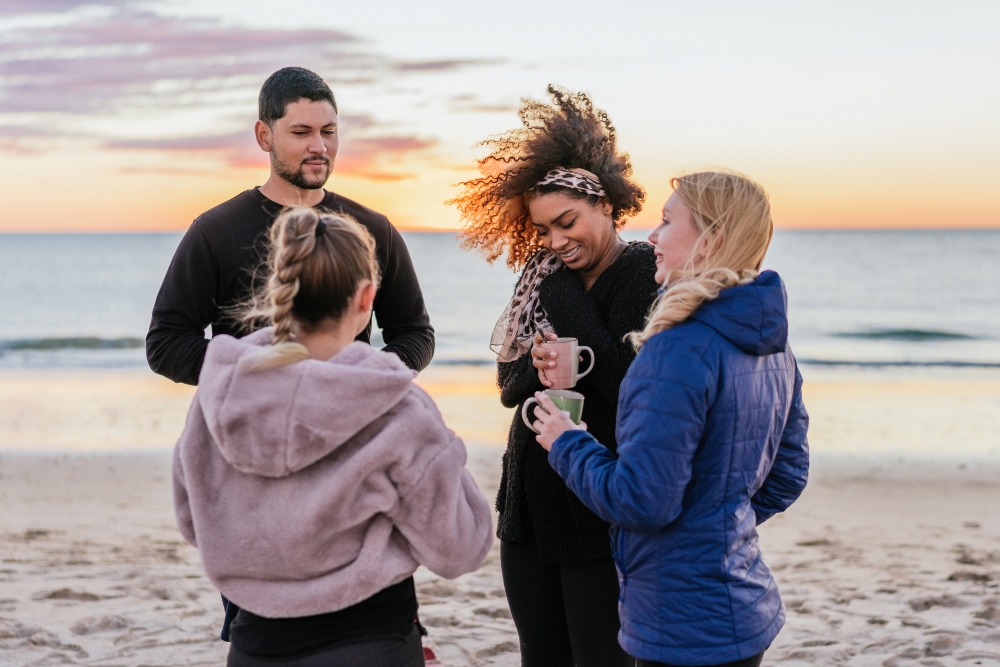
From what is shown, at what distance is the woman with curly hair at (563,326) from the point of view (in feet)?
8.07

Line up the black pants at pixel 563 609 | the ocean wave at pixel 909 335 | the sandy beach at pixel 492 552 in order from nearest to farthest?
the black pants at pixel 563 609 → the sandy beach at pixel 492 552 → the ocean wave at pixel 909 335

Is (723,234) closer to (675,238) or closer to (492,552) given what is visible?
(675,238)

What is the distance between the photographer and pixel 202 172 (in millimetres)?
27828

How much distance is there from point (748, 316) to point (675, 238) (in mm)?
256

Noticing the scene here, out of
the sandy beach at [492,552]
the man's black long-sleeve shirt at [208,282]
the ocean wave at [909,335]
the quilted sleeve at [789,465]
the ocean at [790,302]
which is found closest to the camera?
the quilted sleeve at [789,465]

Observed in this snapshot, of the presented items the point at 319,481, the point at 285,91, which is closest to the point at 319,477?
the point at 319,481

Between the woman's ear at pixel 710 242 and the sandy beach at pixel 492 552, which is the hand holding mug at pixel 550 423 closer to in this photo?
the woman's ear at pixel 710 242

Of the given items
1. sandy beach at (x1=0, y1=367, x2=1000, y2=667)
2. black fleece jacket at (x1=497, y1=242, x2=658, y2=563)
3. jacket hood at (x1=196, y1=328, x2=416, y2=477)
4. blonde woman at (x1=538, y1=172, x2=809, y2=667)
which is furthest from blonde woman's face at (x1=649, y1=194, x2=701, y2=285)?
sandy beach at (x1=0, y1=367, x2=1000, y2=667)

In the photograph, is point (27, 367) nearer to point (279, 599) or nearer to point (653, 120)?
point (653, 120)

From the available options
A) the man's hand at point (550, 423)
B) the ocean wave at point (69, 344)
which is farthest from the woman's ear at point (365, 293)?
the ocean wave at point (69, 344)

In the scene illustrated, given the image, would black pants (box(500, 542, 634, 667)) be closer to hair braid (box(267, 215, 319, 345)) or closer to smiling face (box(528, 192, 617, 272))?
smiling face (box(528, 192, 617, 272))

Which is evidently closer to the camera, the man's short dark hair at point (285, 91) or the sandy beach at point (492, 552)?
the man's short dark hair at point (285, 91)

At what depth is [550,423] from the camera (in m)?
2.05

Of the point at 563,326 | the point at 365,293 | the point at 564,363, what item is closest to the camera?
the point at 365,293
